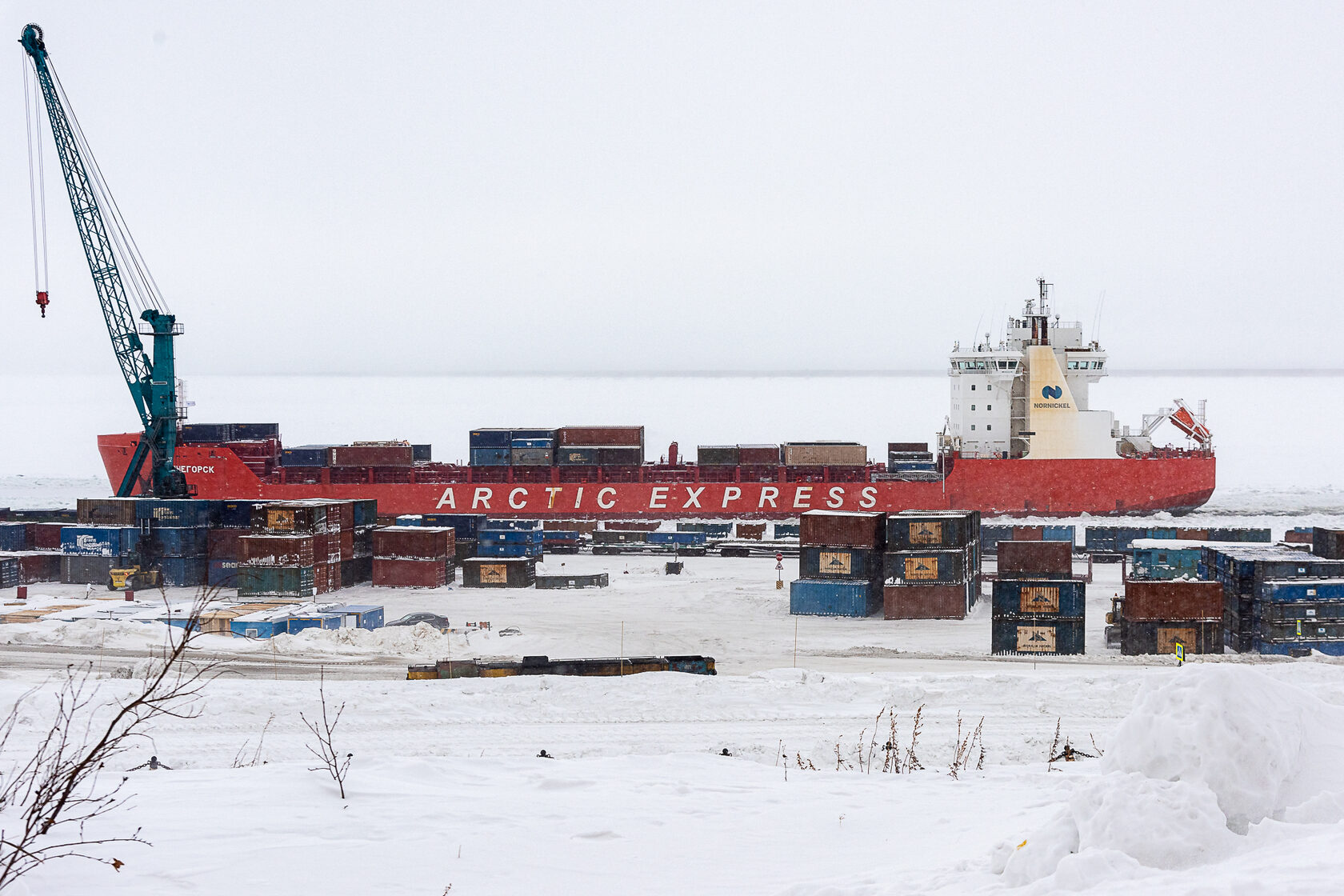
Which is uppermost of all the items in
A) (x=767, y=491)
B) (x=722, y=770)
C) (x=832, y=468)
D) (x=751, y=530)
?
A: (x=832, y=468)

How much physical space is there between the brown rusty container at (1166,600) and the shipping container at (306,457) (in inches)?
1713

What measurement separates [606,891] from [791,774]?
4.21 meters

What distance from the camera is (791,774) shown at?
10945mm

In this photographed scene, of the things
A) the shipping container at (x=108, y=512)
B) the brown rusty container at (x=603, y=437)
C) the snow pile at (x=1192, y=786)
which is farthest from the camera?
the brown rusty container at (x=603, y=437)

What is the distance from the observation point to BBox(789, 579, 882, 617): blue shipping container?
26922 millimetres

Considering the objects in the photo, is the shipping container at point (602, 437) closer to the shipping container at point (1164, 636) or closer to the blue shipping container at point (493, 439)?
the blue shipping container at point (493, 439)

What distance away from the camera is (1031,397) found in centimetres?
5078

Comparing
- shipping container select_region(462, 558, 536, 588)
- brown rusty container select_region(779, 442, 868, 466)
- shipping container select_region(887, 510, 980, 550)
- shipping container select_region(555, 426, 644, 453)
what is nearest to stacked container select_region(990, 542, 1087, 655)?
shipping container select_region(887, 510, 980, 550)

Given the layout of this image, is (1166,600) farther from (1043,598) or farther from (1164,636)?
(1043,598)

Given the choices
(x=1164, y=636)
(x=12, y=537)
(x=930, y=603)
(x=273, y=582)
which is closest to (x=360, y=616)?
(x=273, y=582)

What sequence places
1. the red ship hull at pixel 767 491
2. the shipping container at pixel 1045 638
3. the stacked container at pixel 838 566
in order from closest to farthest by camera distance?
1. the shipping container at pixel 1045 638
2. the stacked container at pixel 838 566
3. the red ship hull at pixel 767 491

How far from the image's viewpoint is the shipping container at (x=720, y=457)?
176 feet

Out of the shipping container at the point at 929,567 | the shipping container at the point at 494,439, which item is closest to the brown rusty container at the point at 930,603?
the shipping container at the point at 929,567

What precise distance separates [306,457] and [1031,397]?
38238 millimetres
